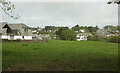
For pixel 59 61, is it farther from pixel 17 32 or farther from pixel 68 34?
pixel 68 34

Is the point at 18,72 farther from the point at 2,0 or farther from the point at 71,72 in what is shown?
the point at 2,0

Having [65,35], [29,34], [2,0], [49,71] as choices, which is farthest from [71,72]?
[65,35]

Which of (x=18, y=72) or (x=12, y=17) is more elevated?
(x=12, y=17)

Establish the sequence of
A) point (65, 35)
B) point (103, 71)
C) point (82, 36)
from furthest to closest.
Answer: point (82, 36), point (65, 35), point (103, 71)

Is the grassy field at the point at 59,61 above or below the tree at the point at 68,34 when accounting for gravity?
below

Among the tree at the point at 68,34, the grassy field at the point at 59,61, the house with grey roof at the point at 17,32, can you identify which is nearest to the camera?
the grassy field at the point at 59,61

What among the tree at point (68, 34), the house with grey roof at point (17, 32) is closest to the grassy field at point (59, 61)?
the house with grey roof at point (17, 32)

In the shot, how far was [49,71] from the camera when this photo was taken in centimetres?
604

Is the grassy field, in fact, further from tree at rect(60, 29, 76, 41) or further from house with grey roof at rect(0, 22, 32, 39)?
tree at rect(60, 29, 76, 41)

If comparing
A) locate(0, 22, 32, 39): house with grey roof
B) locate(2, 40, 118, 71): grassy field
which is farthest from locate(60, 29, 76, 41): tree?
locate(2, 40, 118, 71): grassy field

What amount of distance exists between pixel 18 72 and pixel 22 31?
129ft

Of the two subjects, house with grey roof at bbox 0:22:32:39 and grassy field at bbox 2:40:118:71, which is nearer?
grassy field at bbox 2:40:118:71

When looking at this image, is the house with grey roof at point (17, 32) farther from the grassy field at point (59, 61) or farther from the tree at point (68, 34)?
the grassy field at point (59, 61)

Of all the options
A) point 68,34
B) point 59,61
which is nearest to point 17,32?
point 68,34
